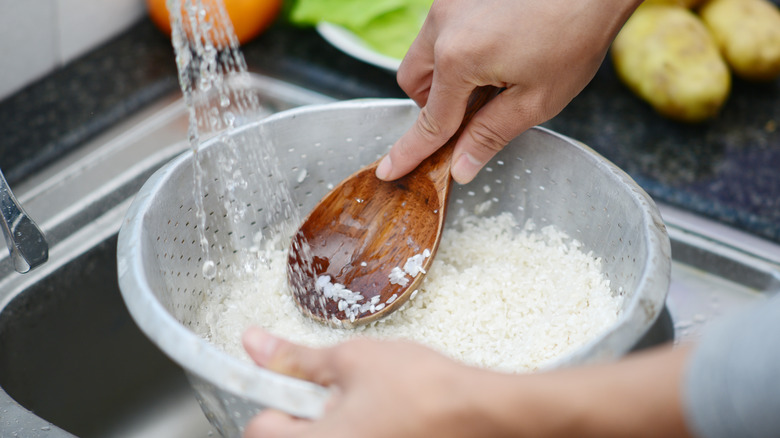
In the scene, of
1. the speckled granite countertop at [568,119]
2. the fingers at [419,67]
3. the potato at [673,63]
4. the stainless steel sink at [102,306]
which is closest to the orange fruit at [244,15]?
the speckled granite countertop at [568,119]

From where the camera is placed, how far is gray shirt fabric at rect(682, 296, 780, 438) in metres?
0.27

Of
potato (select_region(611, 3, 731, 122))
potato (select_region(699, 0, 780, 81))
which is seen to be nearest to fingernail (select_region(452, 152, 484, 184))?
potato (select_region(611, 3, 731, 122))

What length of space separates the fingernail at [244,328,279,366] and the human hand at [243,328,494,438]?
0.04m

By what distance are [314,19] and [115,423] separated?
0.59 meters

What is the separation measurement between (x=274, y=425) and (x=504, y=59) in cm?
33

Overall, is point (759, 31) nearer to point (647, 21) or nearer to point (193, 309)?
point (647, 21)

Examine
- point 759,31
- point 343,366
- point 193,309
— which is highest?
point 343,366

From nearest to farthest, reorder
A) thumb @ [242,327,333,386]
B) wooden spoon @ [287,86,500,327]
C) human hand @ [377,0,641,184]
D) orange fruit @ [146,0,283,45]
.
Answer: thumb @ [242,327,333,386]
human hand @ [377,0,641,184]
wooden spoon @ [287,86,500,327]
orange fruit @ [146,0,283,45]

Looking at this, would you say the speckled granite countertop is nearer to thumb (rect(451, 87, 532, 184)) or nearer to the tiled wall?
the tiled wall

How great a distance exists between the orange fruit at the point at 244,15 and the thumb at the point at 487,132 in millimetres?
425

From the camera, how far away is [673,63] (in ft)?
2.68

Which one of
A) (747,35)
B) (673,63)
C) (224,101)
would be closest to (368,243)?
(224,101)

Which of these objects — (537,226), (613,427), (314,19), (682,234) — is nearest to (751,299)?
(682,234)

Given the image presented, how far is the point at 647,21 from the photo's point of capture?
34.0 inches
